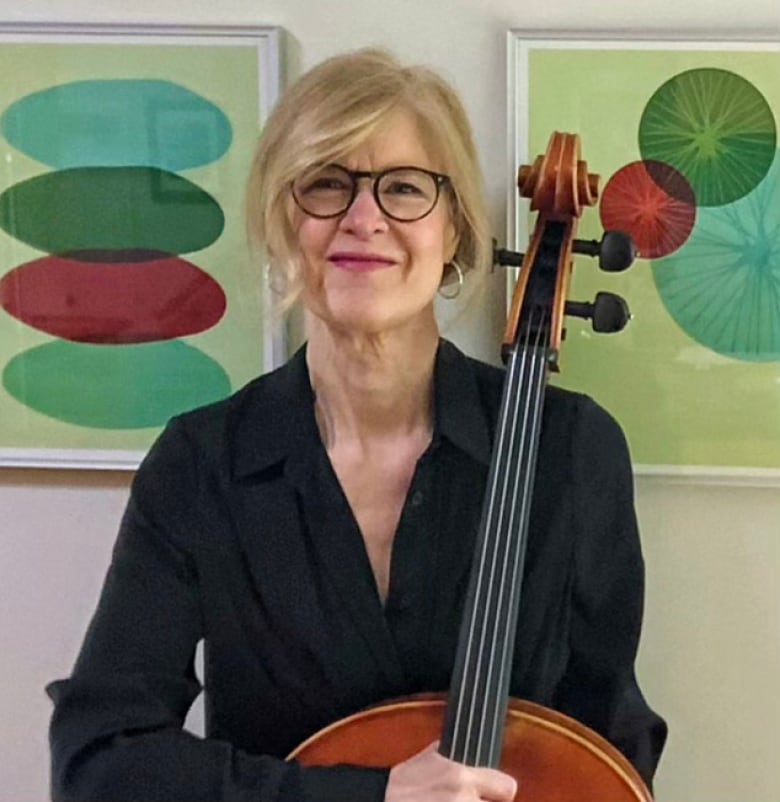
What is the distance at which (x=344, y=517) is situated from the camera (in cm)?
120

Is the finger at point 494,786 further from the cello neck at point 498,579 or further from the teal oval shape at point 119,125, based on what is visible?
the teal oval shape at point 119,125

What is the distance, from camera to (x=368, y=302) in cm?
114

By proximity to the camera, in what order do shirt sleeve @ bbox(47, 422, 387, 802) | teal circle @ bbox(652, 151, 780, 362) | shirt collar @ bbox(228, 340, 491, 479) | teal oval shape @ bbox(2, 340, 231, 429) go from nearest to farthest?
shirt sleeve @ bbox(47, 422, 387, 802) → shirt collar @ bbox(228, 340, 491, 479) → teal circle @ bbox(652, 151, 780, 362) → teal oval shape @ bbox(2, 340, 231, 429)

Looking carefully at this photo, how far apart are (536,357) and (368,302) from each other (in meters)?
0.17

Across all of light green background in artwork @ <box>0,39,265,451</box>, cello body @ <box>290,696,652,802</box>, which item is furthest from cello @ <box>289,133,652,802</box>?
light green background in artwork @ <box>0,39,265,451</box>

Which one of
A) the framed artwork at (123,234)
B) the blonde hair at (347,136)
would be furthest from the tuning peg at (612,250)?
the framed artwork at (123,234)

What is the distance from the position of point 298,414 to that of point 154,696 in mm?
316

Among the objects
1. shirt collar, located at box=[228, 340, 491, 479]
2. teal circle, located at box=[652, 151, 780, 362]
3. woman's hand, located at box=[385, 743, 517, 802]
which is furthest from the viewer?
teal circle, located at box=[652, 151, 780, 362]

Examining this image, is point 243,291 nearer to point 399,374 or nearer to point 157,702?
point 399,374

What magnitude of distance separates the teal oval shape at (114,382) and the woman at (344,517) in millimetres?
172

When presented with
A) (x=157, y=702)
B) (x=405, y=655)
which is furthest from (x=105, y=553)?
(x=405, y=655)

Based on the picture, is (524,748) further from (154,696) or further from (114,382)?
(114,382)

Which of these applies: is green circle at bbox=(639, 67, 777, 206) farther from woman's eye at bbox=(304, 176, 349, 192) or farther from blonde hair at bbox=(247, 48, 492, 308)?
woman's eye at bbox=(304, 176, 349, 192)

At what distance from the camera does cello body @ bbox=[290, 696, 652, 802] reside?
103cm
